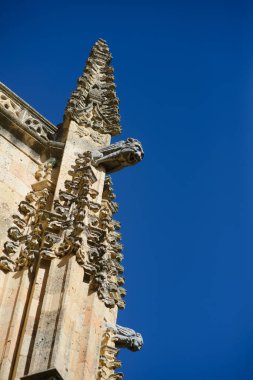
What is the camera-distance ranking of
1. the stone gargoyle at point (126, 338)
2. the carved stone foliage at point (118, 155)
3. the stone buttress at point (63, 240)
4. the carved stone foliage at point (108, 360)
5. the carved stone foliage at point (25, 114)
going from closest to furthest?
the stone buttress at point (63, 240) < the carved stone foliage at point (108, 360) < the stone gargoyle at point (126, 338) < the carved stone foliage at point (118, 155) < the carved stone foliage at point (25, 114)

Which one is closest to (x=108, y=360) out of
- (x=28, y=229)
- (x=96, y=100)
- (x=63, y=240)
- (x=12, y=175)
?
(x=63, y=240)

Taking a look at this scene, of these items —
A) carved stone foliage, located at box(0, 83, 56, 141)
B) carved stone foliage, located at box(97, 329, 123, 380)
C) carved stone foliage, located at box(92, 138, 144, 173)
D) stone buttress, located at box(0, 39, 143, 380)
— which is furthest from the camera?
carved stone foliage, located at box(0, 83, 56, 141)

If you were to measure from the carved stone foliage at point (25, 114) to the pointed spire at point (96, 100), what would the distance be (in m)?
0.43

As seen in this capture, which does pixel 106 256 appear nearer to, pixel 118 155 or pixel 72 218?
pixel 72 218

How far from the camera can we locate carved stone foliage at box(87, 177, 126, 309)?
10734 mm

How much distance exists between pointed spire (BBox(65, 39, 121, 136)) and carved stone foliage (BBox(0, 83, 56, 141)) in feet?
1.39

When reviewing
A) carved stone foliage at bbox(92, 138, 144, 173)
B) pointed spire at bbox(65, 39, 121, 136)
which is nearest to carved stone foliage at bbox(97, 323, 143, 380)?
carved stone foliage at bbox(92, 138, 144, 173)

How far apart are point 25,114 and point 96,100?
1.41 m

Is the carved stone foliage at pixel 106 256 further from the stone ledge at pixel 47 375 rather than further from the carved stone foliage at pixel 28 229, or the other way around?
the stone ledge at pixel 47 375

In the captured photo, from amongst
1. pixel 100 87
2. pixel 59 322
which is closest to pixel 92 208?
pixel 59 322

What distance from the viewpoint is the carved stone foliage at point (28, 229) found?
10758 millimetres

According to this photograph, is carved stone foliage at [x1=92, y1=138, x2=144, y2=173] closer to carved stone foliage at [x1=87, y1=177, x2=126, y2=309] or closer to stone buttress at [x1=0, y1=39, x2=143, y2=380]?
stone buttress at [x1=0, y1=39, x2=143, y2=380]

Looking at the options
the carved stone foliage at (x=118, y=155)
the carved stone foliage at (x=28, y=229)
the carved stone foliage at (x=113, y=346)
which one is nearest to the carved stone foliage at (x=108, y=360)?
the carved stone foliage at (x=113, y=346)

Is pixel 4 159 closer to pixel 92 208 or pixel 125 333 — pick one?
pixel 92 208
